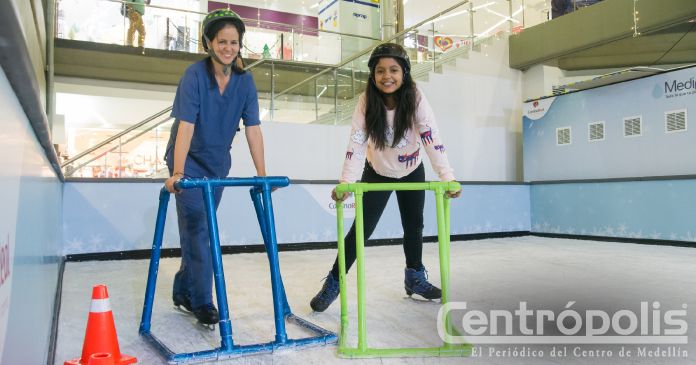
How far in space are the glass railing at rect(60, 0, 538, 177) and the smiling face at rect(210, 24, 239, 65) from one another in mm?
3956

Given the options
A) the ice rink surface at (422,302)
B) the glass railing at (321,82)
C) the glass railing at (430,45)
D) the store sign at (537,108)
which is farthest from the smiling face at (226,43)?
the store sign at (537,108)

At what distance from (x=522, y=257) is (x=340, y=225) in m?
3.04

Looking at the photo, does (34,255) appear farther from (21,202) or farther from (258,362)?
(258,362)

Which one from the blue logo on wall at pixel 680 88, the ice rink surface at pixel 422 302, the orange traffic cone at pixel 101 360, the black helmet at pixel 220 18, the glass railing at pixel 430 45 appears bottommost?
the ice rink surface at pixel 422 302

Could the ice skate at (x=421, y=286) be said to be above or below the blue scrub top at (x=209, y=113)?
below

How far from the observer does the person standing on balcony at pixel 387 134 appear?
2.23 m

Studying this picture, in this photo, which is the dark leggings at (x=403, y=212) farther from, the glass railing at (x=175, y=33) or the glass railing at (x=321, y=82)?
the glass railing at (x=175, y=33)

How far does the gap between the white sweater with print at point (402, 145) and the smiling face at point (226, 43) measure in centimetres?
60

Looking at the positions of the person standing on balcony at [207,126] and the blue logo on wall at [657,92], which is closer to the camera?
the person standing on balcony at [207,126]

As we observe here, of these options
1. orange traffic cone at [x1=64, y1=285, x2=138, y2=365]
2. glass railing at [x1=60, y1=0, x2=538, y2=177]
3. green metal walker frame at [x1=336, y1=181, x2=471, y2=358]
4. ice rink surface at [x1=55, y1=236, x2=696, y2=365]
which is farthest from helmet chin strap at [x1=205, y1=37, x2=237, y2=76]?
glass railing at [x1=60, y1=0, x2=538, y2=177]

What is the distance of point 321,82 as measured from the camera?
7.29 m

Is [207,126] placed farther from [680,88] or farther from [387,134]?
[680,88]

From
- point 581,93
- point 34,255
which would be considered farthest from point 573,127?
point 34,255

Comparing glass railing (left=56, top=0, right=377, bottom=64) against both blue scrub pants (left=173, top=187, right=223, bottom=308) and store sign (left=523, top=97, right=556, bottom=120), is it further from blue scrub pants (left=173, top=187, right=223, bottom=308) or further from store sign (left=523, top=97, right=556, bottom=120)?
blue scrub pants (left=173, top=187, right=223, bottom=308)
